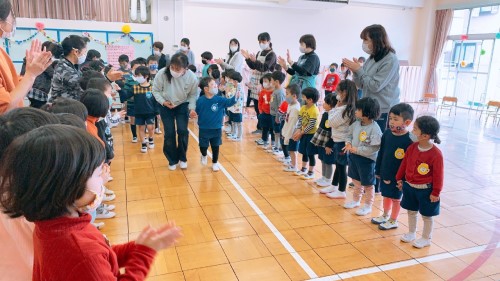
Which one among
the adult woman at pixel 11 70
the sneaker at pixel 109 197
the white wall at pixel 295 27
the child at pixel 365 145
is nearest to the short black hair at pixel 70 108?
the adult woman at pixel 11 70

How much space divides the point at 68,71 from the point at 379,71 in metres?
2.91

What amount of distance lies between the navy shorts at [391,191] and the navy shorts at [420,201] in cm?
18

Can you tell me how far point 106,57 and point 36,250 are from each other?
29.4 ft

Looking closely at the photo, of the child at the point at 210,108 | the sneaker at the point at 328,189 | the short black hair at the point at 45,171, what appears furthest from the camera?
the child at the point at 210,108

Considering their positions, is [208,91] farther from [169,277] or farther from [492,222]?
[492,222]

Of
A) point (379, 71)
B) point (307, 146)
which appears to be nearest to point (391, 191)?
point (379, 71)

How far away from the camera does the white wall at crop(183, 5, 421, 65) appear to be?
9.80 metres

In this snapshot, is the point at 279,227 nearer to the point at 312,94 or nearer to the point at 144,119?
the point at 312,94

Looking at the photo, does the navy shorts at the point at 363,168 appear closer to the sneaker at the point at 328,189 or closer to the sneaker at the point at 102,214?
the sneaker at the point at 328,189

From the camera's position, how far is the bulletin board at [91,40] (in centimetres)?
840

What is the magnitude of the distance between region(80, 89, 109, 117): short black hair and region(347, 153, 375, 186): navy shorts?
231cm

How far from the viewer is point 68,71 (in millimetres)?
3279

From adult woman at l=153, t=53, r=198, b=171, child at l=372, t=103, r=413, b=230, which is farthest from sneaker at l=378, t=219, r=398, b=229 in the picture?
adult woman at l=153, t=53, r=198, b=171

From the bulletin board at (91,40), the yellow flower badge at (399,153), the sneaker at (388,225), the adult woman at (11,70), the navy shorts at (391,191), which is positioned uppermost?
the bulletin board at (91,40)
